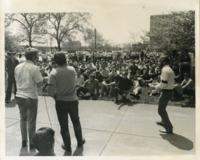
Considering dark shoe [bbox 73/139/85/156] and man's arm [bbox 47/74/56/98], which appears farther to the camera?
dark shoe [bbox 73/139/85/156]

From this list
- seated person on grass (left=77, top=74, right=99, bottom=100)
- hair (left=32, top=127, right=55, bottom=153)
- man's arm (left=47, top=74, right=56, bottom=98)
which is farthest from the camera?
seated person on grass (left=77, top=74, right=99, bottom=100)

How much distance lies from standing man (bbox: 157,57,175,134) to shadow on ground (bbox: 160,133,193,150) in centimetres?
4

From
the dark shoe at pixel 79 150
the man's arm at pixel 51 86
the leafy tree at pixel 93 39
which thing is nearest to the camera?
the man's arm at pixel 51 86

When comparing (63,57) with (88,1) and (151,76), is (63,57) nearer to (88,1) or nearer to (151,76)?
(88,1)

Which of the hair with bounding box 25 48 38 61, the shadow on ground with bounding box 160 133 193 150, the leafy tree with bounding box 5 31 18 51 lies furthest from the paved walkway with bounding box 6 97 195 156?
the leafy tree with bounding box 5 31 18 51

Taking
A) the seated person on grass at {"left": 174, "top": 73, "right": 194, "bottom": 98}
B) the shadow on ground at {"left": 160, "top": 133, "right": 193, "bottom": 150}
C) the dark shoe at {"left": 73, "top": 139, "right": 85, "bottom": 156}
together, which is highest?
the seated person on grass at {"left": 174, "top": 73, "right": 194, "bottom": 98}

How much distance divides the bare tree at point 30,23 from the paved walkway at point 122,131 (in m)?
0.49

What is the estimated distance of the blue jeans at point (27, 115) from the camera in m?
2.28

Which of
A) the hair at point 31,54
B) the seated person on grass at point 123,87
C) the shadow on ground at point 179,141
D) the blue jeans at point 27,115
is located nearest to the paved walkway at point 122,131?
the shadow on ground at point 179,141

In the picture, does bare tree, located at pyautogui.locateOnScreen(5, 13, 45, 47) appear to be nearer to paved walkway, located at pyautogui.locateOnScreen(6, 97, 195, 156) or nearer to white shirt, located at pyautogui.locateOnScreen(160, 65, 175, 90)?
paved walkway, located at pyautogui.locateOnScreen(6, 97, 195, 156)

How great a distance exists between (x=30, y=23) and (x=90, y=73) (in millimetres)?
659

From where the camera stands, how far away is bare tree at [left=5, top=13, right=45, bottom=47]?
2420 millimetres

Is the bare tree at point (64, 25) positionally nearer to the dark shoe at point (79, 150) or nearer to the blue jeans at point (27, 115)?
the blue jeans at point (27, 115)

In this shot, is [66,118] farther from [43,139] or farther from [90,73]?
→ [90,73]
